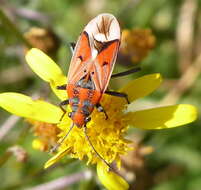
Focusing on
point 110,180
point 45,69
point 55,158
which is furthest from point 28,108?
point 110,180

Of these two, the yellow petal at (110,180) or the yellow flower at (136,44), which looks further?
the yellow flower at (136,44)

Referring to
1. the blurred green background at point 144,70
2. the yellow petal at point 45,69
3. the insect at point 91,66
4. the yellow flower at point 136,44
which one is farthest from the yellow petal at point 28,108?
the yellow flower at point 136,44

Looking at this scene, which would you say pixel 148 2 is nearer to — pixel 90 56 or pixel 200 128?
pixel 200 128

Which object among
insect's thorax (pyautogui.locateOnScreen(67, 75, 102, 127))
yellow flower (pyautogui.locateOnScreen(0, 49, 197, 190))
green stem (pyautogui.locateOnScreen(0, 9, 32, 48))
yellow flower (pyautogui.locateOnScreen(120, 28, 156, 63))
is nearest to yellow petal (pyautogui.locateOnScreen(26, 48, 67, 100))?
yellow flower (pyautogui.locateOnScreen(0, 49, 197, 190))

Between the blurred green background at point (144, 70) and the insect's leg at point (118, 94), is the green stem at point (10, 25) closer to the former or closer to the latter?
the blurred green background at point (144, 70)

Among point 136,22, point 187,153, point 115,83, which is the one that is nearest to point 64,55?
point 115,83
